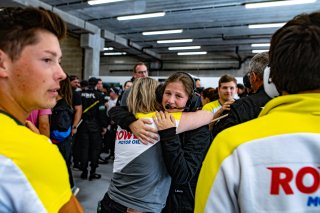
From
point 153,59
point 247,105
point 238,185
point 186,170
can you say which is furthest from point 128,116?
point 153,59

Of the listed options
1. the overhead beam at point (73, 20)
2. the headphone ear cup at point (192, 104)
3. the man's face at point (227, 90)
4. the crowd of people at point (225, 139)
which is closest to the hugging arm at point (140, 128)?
the headphone ear cup at point (192, 104)

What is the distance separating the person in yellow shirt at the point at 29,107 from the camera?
582 mm

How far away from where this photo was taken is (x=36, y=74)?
77cm

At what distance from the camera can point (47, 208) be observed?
601mm

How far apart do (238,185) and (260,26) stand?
28.9 feet

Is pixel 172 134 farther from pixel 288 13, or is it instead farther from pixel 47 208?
pixel 288 13

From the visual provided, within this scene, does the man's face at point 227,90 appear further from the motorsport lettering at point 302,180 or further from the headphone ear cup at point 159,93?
the motorsport lettering at point 302,180

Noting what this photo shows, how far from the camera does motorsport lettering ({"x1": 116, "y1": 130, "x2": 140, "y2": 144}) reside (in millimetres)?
1333

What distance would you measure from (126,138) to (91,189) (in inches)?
109

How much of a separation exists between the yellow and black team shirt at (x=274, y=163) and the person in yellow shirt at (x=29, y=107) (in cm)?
38

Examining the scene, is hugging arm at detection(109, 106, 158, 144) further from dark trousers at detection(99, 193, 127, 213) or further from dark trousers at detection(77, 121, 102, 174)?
dark trousers at detection(77, 121, 102, 174)

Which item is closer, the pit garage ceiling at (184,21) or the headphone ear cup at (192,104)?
the headphone ear cup at (192,104)

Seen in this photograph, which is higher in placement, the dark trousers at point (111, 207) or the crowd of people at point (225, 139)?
the crowd of people at point (225, 139)

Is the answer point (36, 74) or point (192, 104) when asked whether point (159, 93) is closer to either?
point (192, 104)
